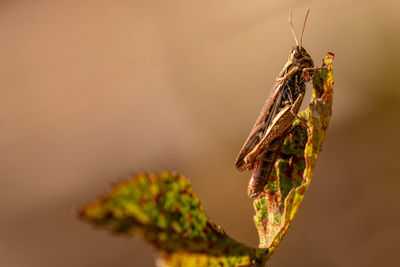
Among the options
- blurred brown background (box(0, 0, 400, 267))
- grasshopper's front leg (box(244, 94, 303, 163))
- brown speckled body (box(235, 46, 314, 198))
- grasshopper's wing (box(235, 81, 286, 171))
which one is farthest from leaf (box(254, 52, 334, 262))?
blurred brown background (box(0, 0, 400, 267))

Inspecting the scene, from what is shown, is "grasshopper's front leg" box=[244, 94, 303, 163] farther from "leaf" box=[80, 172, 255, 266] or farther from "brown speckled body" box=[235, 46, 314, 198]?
"leaf" box=[80, 172, 255, 266]

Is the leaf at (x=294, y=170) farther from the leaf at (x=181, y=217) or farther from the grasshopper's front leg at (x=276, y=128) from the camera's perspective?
the grasshopper's front leg at (x=276, y=128)

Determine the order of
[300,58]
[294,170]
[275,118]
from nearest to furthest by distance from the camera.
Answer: [294,170] < [275,118] < [300,58]

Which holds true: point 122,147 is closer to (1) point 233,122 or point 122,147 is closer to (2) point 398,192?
(1) point 233,122

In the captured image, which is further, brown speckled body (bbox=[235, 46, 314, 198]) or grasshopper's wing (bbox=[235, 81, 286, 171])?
grasshopper's wing (bbox=[235, 81, 286, 171])

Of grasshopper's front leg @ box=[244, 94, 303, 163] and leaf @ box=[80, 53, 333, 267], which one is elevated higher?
leaf @ box=[80, 53, 333, 267]

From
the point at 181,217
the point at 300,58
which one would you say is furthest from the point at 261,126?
the point at 181,217

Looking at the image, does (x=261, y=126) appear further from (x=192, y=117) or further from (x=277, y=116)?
(x=192, y=117)

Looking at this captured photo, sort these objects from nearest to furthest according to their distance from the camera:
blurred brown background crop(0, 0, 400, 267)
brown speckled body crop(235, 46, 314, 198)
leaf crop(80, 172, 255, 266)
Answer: leaf crop(80, 172, 255, 266) < brown speckled body crop(235, 46, 314, 198) < blurred brown background crop(0, 0, 400, 267)

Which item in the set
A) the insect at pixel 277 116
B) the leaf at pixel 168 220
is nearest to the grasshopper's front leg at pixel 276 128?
the insect at pixel 277 116
